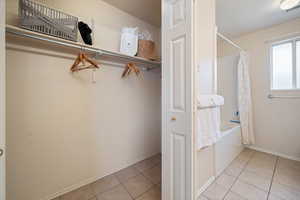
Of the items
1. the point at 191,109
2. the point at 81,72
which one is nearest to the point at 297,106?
the point at 191,109

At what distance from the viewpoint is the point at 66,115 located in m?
1.46

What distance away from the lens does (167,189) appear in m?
1.13

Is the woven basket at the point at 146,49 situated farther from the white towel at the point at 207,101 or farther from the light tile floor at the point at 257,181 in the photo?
the light tile floor at the point at 257,181

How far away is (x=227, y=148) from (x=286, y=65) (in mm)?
2041

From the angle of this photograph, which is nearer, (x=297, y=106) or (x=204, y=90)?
(x=204, y=90)

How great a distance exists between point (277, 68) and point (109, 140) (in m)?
3.46

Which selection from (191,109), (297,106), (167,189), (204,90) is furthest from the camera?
(297,106)

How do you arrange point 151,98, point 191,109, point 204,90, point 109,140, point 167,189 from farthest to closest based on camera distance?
point 151,98 → point 109,140 → point 204,90 → point 167,189 → point 191,109

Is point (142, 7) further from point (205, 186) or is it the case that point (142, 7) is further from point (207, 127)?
point (205, 186)

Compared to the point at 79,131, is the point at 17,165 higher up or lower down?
lower down

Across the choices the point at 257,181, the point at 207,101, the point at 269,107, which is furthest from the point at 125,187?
the point at 269,107

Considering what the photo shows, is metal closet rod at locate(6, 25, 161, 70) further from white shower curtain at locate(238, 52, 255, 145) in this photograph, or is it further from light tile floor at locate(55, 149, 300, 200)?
white shower curtain at locate(238, 52, 255, 145)

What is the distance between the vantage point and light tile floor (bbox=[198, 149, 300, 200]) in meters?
1.40

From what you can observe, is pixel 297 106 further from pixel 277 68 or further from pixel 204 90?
pixel 204 90
